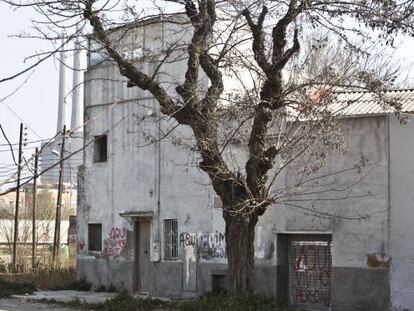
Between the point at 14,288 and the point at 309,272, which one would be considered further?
the point at 14,288

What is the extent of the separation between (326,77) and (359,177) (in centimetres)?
343

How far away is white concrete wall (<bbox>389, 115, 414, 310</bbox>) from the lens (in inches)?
649

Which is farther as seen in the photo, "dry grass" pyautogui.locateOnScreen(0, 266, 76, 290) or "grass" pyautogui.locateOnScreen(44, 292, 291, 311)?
"dry grass" pyautogui.locateOnScreen(0, 266, 76, 290)

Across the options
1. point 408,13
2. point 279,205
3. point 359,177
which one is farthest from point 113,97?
point 408,13

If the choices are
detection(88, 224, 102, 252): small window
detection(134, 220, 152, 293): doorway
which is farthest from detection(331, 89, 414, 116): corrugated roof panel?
detection(88, 224, 102, 252): small window

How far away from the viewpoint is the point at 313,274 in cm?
1856

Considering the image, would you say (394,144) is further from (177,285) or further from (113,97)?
(113,97)

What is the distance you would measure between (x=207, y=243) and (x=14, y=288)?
6.70 m

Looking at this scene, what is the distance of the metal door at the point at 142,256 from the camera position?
2259cm

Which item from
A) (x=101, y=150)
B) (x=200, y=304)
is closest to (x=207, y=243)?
(x=200, y=304)

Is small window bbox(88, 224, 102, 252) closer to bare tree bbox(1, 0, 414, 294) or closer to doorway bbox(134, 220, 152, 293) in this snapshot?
doorway bbox(134, 220, 152, 293)

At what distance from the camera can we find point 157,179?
73.0ft

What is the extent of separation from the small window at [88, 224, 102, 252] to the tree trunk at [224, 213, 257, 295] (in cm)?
1004

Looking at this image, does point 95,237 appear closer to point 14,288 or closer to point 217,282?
point 14,288
